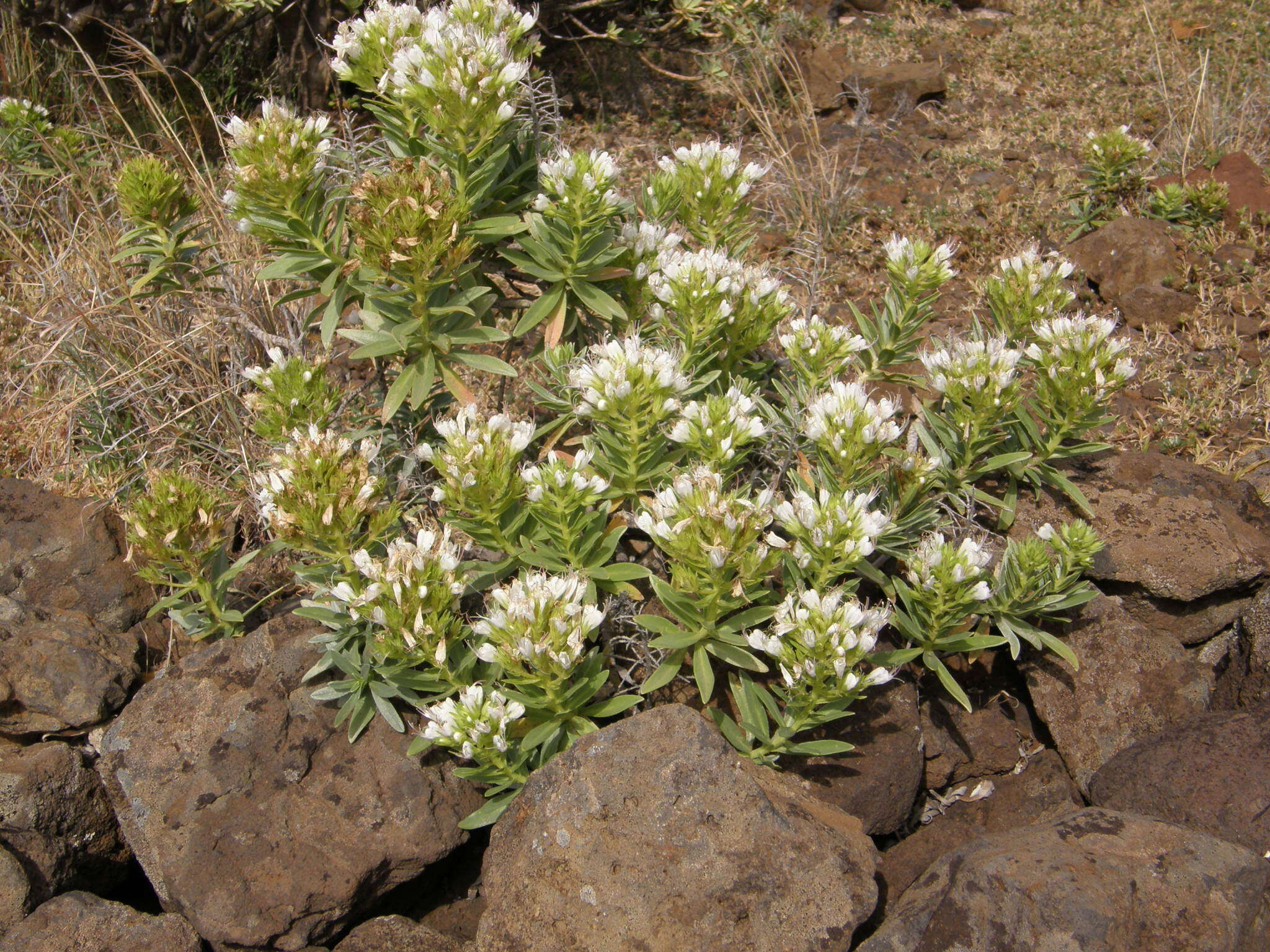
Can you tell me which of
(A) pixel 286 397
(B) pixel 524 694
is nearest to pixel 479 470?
(B) pixel 524 694

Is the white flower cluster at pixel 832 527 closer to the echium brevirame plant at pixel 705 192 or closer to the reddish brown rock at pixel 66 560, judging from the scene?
the echium brevirame plant at pixel 705 192

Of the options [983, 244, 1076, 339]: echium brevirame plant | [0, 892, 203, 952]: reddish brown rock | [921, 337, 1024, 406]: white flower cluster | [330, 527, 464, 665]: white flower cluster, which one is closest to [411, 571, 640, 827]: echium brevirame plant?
[330, 527, 464, 665]: white flower cluster

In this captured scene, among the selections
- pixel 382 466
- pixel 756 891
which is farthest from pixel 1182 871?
pixel 382 466

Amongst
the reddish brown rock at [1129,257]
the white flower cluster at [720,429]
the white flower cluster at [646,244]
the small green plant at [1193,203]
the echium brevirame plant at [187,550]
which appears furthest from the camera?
the small green plant at [1193,203]

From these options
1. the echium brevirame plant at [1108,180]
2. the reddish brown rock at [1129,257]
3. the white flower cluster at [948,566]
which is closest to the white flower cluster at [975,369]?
the white flower cluster at [948,566]

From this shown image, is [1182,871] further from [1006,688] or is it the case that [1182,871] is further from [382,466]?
[382,466]
